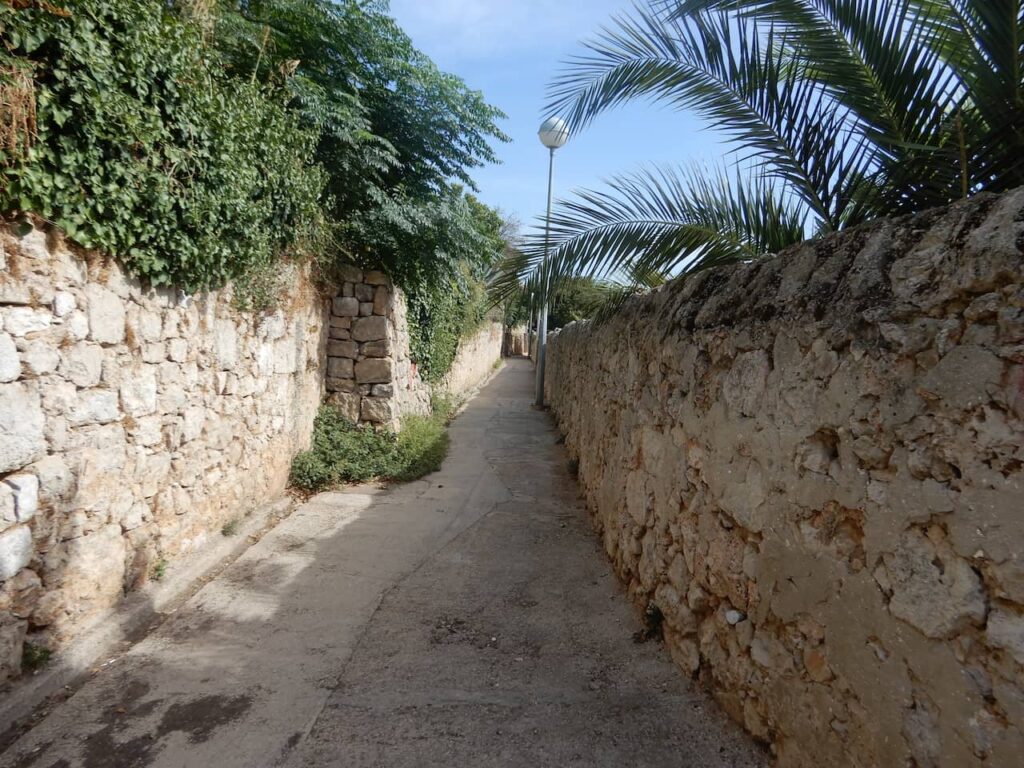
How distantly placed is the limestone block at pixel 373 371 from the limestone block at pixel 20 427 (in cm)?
455

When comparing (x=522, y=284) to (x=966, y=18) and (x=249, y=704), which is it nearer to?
(x=966, y=18)

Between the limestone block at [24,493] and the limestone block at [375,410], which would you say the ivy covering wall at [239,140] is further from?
the limestone block at [375,410]

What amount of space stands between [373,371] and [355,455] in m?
1.11

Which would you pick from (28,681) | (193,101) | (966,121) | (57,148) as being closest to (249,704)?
→ (28,681)

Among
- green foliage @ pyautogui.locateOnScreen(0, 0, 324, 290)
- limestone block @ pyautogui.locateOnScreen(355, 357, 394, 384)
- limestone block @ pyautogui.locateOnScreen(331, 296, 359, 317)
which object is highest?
green foliage @ pyautogui.locateOnScreen(0, 0, 324, 290)

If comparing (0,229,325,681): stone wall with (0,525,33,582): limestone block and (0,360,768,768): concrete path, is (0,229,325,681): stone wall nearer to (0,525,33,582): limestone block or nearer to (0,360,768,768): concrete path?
(0,525,33,582): limestone block

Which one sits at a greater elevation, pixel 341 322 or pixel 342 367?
pixel 341 322

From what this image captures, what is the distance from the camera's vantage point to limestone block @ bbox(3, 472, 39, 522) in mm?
2678

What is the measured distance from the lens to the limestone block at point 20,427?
2611 millimetres

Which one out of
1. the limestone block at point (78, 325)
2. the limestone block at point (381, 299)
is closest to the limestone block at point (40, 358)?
the limestone block at point (78, 325)

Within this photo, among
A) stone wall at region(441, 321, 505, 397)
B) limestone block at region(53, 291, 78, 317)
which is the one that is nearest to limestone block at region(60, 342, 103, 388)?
limestone block at region(53, 291, 78, 317)

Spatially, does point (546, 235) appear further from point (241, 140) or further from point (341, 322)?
point (341, 322)

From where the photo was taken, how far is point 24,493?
2.73 meters

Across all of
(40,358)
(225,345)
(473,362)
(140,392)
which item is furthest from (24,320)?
(473,362)
